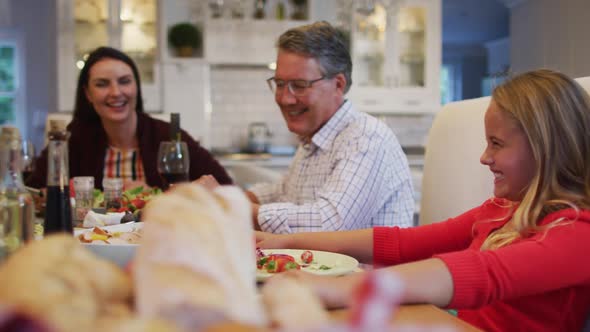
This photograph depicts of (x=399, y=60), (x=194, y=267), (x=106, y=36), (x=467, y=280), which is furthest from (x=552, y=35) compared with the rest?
(x=194, y=267)

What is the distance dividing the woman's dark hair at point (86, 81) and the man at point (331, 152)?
3.13 ft

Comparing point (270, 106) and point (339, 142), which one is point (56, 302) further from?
point (270, 106)

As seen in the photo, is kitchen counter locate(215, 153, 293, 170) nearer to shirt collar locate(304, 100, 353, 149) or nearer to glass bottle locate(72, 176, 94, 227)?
shirt collar locate(304, 100, 353, 149)

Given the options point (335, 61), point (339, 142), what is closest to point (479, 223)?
point (339, 142)

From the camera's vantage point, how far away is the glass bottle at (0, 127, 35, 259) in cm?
86

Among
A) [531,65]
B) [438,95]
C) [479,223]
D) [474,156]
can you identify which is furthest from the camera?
[531,65]

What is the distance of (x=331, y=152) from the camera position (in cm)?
201

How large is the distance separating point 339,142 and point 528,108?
34.5 inches

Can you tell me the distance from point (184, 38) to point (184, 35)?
25mm

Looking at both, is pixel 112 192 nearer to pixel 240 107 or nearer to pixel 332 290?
pixel 332 290

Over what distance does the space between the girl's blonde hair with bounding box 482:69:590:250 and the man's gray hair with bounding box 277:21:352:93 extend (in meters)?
0.95

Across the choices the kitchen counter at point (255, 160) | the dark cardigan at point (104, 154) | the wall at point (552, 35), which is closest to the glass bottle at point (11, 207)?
the dark cardigan at point (104, 154)

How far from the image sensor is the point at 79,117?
2.83 metres

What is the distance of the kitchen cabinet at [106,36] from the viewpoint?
5.39 meters
